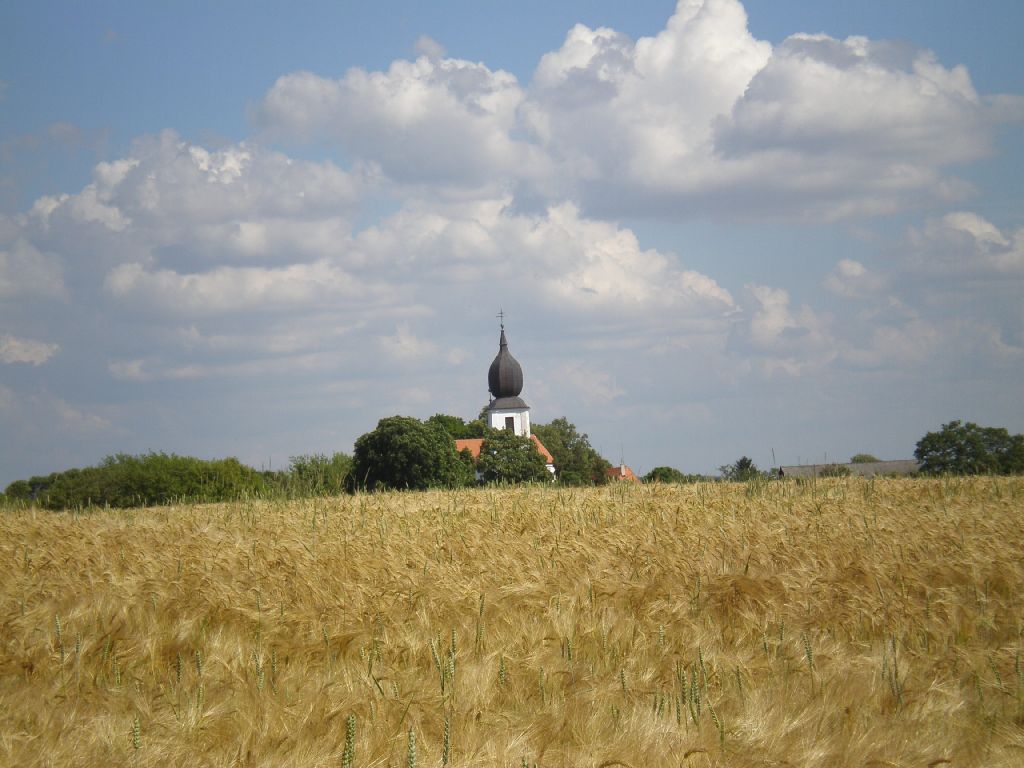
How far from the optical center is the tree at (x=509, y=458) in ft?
254

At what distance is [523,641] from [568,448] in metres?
107

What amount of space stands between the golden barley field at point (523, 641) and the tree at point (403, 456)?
41834mm

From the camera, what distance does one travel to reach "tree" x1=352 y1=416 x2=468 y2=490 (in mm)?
55562

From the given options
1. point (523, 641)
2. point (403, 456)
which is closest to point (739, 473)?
point (523, 641)

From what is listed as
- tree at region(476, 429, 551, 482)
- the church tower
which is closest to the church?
the church tower

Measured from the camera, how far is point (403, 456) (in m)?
55.5

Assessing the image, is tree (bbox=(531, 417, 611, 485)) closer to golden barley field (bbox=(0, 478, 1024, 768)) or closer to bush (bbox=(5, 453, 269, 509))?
bush (bbox=(5, 453, 269, 509))

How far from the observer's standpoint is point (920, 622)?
8.38 m

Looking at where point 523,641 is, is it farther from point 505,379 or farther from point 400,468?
point 505,379

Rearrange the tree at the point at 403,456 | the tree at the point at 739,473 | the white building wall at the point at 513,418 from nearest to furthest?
the tree at the point at 739,473 → the tree at the point at 403,456 → the white building wall at the point at 513,418

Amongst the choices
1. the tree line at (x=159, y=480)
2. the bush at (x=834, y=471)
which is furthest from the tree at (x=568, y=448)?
the bush at (x=834, y=471)

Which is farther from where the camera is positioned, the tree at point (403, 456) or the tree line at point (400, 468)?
the tree at point (403, 456)

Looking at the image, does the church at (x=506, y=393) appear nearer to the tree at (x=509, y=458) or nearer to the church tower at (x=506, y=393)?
the church tower at (x=506, y=393)

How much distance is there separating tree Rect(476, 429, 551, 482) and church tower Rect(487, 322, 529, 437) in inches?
1354
